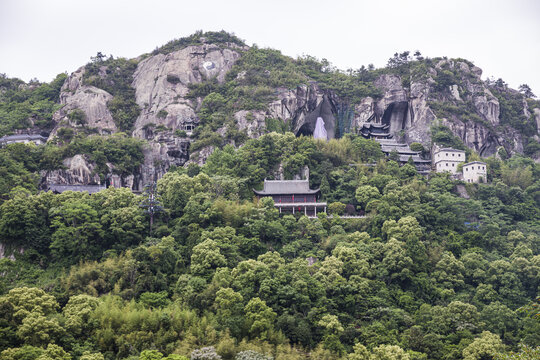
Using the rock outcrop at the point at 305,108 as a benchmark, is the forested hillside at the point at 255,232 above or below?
below

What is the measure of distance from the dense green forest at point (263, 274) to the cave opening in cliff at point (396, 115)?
18.4 m

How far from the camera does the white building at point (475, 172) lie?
5239cm

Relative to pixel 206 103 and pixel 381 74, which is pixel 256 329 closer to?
pixel 206 103

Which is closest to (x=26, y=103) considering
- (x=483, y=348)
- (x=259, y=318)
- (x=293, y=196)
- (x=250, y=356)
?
(x=293, y=196)

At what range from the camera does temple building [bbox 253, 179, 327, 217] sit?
4488 centimetres

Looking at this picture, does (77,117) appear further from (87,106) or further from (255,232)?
(255,232)

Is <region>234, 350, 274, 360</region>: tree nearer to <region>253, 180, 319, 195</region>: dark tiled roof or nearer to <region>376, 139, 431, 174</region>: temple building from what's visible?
<region>253, 180, 319, 195</region>: dark tiled roof

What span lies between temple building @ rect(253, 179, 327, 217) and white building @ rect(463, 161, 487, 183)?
1514 centimetres

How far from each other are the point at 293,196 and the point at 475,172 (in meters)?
18.0

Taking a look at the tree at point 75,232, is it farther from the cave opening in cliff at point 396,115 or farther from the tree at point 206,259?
the cave opening in cliff at point 396,115

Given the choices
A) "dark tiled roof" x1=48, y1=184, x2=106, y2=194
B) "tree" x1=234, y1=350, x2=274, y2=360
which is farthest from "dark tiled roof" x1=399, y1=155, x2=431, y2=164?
"tree" x1=234, y1=350, x2=274, y2=360

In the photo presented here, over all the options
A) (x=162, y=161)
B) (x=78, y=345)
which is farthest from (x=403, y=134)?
(x=78, y=345)

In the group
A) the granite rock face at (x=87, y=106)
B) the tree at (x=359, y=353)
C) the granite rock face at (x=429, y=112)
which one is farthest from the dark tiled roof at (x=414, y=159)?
the granite rock face at (x=87, y=106)

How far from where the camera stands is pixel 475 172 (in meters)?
52.6
